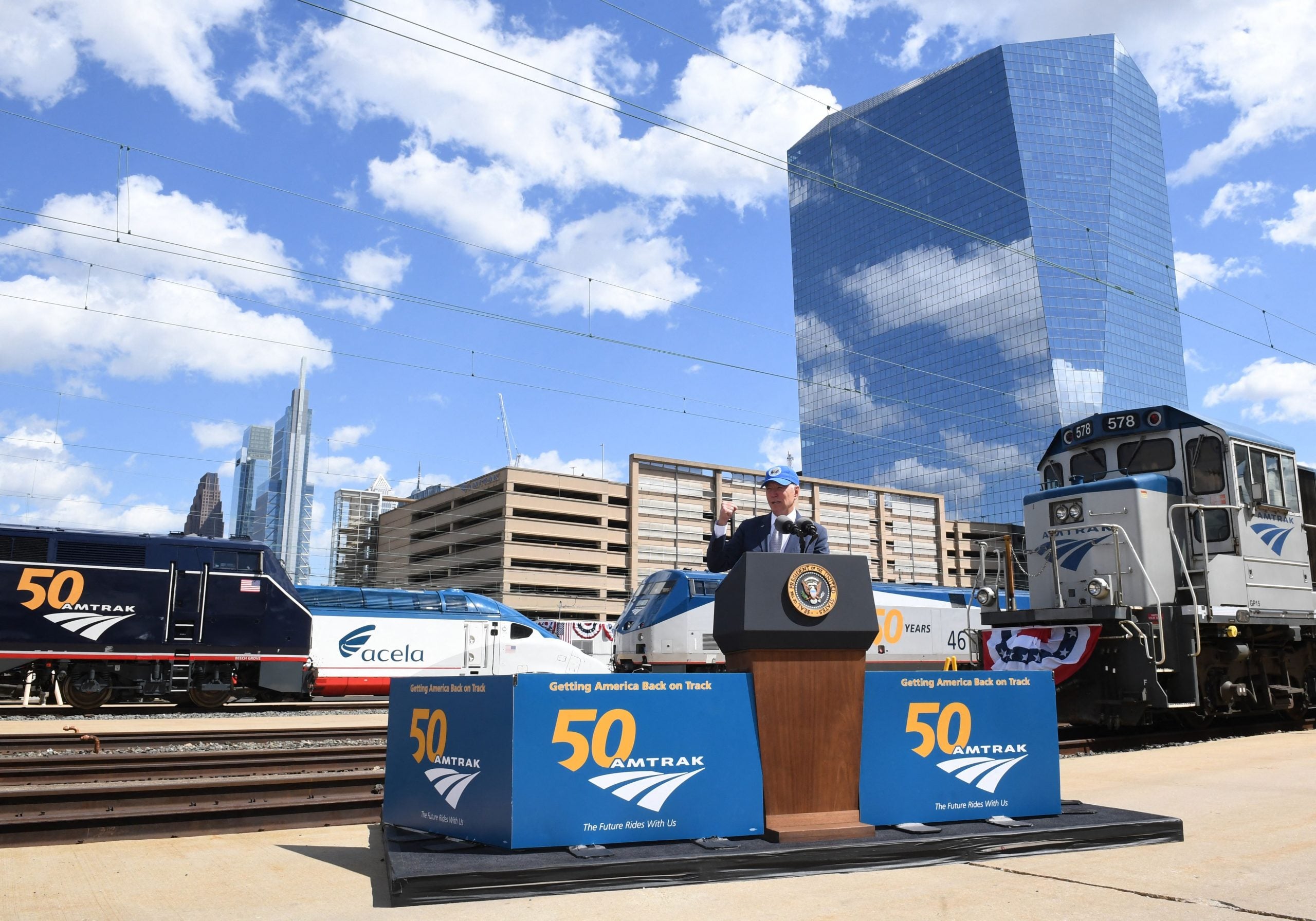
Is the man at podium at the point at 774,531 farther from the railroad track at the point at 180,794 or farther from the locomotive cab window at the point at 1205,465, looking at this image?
the locomotive cab window at the point at 1205,465

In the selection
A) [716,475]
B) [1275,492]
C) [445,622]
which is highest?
[716,475]

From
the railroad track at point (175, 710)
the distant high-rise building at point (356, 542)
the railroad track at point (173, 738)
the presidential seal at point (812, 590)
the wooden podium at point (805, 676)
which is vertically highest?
the distant high-rise building at point (356, 542)

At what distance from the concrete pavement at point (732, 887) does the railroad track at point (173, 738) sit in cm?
623

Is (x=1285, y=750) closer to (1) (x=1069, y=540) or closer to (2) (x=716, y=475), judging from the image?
(1) (x=1069, y=540)

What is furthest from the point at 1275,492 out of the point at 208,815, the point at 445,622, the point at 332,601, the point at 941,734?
the point at 332,601

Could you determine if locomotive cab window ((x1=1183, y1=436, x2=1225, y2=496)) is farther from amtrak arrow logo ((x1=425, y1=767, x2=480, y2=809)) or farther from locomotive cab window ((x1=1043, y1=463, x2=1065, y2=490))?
amtrak arrow logo ((x1=425, y1=767, x2=480, y2=809))

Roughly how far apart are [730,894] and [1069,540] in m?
8.85

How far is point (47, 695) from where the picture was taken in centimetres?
1655

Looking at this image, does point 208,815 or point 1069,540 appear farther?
point 1069,540

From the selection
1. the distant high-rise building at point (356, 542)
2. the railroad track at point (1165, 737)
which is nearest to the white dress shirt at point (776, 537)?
the railroad track at point (1165, 737)

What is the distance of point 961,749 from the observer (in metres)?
5.37

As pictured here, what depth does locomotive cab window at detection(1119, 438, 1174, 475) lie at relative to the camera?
11.5 meters

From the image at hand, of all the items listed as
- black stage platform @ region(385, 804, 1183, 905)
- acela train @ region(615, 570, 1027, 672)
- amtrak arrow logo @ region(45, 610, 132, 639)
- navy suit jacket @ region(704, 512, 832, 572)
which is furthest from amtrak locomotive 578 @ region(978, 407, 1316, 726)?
amtrak arrow logo @ region(45, 610, 132, 639)

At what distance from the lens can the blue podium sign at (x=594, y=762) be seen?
177 inches
